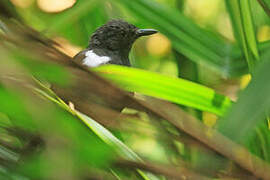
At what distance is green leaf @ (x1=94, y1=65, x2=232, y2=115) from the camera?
738mm

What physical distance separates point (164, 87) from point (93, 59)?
1.45m

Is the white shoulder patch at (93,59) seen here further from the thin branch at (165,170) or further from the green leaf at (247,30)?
the thin branch at (165,170)

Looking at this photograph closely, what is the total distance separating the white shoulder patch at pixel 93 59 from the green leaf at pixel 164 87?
116 centimetres

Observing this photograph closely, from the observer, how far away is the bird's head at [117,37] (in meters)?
2.64

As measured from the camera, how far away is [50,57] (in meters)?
0.46

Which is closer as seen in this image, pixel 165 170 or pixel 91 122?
pixel 165 170

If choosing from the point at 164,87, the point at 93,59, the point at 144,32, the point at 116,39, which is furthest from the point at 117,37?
the point at 164,87

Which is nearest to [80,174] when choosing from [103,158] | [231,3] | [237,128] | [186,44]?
[103,158]

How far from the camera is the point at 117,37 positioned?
2.67 metres

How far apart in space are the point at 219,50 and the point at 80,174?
1.23 m

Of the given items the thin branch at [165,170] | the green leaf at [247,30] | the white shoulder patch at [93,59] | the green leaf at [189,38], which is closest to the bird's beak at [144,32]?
the white shoulder patch at [93,59]

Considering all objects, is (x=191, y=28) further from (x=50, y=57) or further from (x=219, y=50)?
(x=50, y=57)

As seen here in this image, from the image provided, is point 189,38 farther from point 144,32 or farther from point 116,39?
point 116,39

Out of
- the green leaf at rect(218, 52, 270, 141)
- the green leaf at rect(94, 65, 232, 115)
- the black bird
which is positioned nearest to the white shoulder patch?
the black bird
